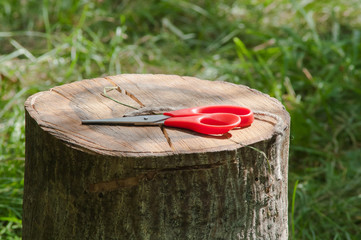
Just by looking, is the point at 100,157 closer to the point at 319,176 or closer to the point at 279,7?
the point at 319,176

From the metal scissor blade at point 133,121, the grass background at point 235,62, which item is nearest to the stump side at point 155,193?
the metal scissor blade at point 133,121

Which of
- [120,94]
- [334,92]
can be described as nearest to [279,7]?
A: [334,92]

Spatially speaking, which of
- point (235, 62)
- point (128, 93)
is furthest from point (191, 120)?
point (235, 62)

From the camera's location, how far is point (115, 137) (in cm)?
132

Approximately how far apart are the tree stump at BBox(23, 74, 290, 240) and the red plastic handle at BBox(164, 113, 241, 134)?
0.8 inches

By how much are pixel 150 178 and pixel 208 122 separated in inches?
10.1

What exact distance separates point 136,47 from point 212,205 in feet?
8.52

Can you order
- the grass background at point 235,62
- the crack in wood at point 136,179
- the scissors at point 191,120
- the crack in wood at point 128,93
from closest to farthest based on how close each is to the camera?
the crack in wood at point 136,179, the scissors at point 191,120, the crack in wood at point 128,93, the grass background at point 235,62

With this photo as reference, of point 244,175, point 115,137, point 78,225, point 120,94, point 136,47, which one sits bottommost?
point 78,225

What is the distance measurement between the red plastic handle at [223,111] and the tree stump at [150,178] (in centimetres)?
3

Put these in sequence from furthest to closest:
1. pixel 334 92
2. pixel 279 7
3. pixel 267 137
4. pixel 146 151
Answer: pixel 279 7 < pixel 334 92 < pixel 267 137 < pixel 146 151

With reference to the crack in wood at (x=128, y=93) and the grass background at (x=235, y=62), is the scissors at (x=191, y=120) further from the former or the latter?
the grass background at (x=235, y=62)

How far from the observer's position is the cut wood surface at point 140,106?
1.28 m

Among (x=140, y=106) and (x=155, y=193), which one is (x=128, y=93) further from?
(x=155, y=193)
